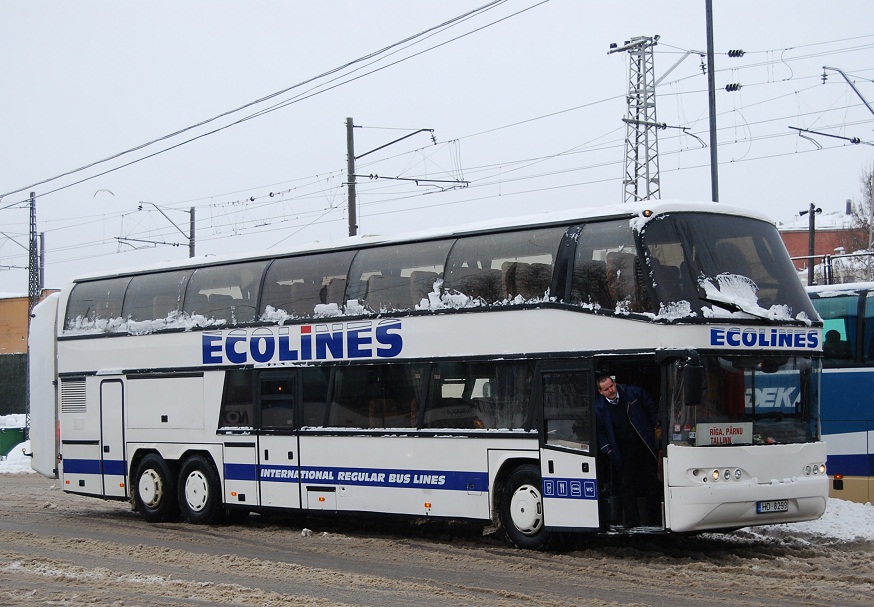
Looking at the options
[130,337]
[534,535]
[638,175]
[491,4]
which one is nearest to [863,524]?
[534,535]

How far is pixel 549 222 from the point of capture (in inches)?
538

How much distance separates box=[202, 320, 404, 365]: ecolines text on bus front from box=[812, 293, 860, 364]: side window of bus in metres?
6.34

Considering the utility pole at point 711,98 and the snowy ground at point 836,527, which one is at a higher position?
the utility pole at point 711,98

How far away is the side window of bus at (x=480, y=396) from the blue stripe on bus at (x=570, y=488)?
78 centimetres

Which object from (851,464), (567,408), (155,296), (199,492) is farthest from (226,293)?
(851,464)

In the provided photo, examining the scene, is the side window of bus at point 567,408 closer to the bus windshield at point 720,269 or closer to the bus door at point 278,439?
the bus windshield at point 720,269

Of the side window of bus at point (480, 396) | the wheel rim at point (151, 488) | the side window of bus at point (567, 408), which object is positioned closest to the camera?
the side window of bus at point (567, 408)

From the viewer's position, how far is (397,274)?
15.2m

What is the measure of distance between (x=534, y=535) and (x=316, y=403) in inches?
159

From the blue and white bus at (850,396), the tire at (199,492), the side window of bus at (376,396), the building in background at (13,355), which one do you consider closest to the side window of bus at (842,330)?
the blue and white bus at (850,396)

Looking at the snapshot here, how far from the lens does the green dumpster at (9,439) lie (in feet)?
A: 117

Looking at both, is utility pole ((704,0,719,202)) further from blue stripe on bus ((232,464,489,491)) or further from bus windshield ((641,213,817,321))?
blue stripe on bus ((232,464,489,491))

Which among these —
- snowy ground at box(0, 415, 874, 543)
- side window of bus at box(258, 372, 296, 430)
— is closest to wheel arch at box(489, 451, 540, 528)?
snowy ground at box(0, 415, 874, 543)

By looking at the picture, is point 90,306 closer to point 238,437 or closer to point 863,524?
point 238,437
